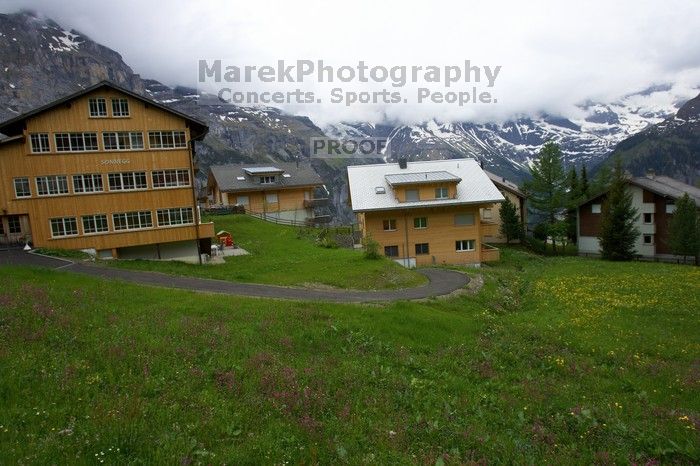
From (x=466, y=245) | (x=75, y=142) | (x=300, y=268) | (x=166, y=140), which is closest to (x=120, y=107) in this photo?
(x=166, y=140)

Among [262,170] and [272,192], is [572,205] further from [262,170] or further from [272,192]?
[262,170]

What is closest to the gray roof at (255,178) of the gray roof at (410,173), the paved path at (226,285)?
the gray roof at (410,173)

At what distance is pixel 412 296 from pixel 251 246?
78.6ft

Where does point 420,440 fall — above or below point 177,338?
below

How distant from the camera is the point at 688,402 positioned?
12547mm

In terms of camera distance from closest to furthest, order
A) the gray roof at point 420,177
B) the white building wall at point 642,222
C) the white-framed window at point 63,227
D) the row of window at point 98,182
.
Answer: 1. the row of window at point 98,182
2. the white-framed window at point 63,227
3. the gray roof at point 420,177
4. the white building wall at point 642,222

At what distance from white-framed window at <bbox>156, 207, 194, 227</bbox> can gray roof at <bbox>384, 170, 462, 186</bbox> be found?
20.6 metres

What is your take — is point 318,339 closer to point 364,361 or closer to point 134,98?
point 364,361

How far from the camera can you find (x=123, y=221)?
3609cm

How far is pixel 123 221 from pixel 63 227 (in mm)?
Answer: 3936

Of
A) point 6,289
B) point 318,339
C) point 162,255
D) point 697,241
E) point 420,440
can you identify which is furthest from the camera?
point 697,241

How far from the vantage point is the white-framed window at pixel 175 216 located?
123 ft

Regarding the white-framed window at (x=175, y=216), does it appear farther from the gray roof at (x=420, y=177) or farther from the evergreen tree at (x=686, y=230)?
the evergreen tree at (x=686, y=230)

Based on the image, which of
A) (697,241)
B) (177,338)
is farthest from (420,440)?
(697,241)
